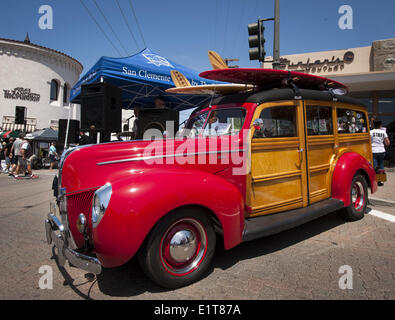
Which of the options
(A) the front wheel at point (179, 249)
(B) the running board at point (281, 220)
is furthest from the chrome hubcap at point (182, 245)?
(B) the running board at point (281, 220)

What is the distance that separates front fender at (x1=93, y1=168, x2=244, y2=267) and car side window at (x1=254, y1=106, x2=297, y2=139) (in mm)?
1089

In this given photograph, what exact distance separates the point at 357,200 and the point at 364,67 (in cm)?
1169

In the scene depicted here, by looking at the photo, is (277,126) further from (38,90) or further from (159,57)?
(38,90)

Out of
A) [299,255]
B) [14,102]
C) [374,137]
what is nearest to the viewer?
[299,255]

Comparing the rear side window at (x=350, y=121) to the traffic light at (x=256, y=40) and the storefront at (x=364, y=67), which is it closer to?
the traffic light at (x=256, y=40)

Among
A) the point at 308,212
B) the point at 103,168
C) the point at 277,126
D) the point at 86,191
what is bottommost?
the point at 308,212

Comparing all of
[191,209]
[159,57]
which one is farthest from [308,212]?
[159,57]

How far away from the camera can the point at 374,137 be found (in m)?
6.69

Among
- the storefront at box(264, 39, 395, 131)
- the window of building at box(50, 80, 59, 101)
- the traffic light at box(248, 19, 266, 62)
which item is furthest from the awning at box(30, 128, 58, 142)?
the storefront at box(264, 39, 395, 131)

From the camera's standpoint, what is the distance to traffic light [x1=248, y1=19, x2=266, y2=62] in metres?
6.68

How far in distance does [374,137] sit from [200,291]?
21.4ft

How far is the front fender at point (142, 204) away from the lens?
6.61 feet

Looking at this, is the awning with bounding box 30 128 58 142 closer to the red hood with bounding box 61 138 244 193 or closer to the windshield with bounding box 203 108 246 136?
the windshield with bounding box 203 108 246 136

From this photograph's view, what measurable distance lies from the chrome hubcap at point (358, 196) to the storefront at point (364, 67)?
8021 mm
